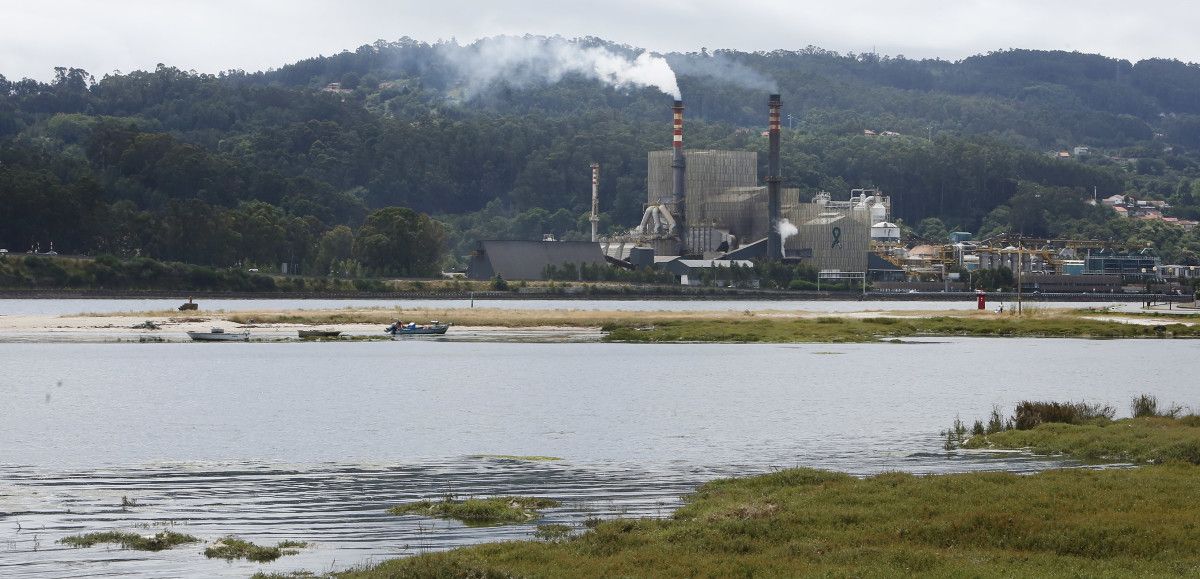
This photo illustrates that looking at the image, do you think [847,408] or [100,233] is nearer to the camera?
[847,408]

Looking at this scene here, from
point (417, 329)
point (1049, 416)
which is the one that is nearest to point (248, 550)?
point (1049, 416)

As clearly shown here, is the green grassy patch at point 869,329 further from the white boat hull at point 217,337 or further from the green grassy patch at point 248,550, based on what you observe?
the green grassy patch at point 248,550

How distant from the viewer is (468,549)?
2669cm

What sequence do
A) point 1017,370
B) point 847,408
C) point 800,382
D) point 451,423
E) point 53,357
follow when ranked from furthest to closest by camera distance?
point 53,357 < point 1017,370 < point 800,382 < point 847,408 < point 451,423

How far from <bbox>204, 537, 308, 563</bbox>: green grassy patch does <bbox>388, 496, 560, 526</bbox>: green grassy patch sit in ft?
12.4

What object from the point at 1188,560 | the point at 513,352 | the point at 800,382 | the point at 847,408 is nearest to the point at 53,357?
the point at 513,352

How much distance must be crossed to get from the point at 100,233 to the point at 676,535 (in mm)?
174146

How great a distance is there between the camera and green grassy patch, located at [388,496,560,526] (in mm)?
30875

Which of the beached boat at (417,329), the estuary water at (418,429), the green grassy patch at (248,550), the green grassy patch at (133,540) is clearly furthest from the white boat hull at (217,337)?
the green grassy patch at (248,550)

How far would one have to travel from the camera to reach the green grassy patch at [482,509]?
1216 inches

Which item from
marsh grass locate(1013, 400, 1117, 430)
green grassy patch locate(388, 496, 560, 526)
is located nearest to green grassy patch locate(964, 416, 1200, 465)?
marsh grass locate(1013, 400, 1117, 430)

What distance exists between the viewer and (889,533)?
26859 millimetres

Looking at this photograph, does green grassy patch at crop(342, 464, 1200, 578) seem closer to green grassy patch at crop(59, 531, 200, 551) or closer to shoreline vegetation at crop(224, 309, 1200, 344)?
green grassy patch at crop(59, 531, 200, 551)

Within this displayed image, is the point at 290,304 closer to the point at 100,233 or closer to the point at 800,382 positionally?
the point at 100,233
